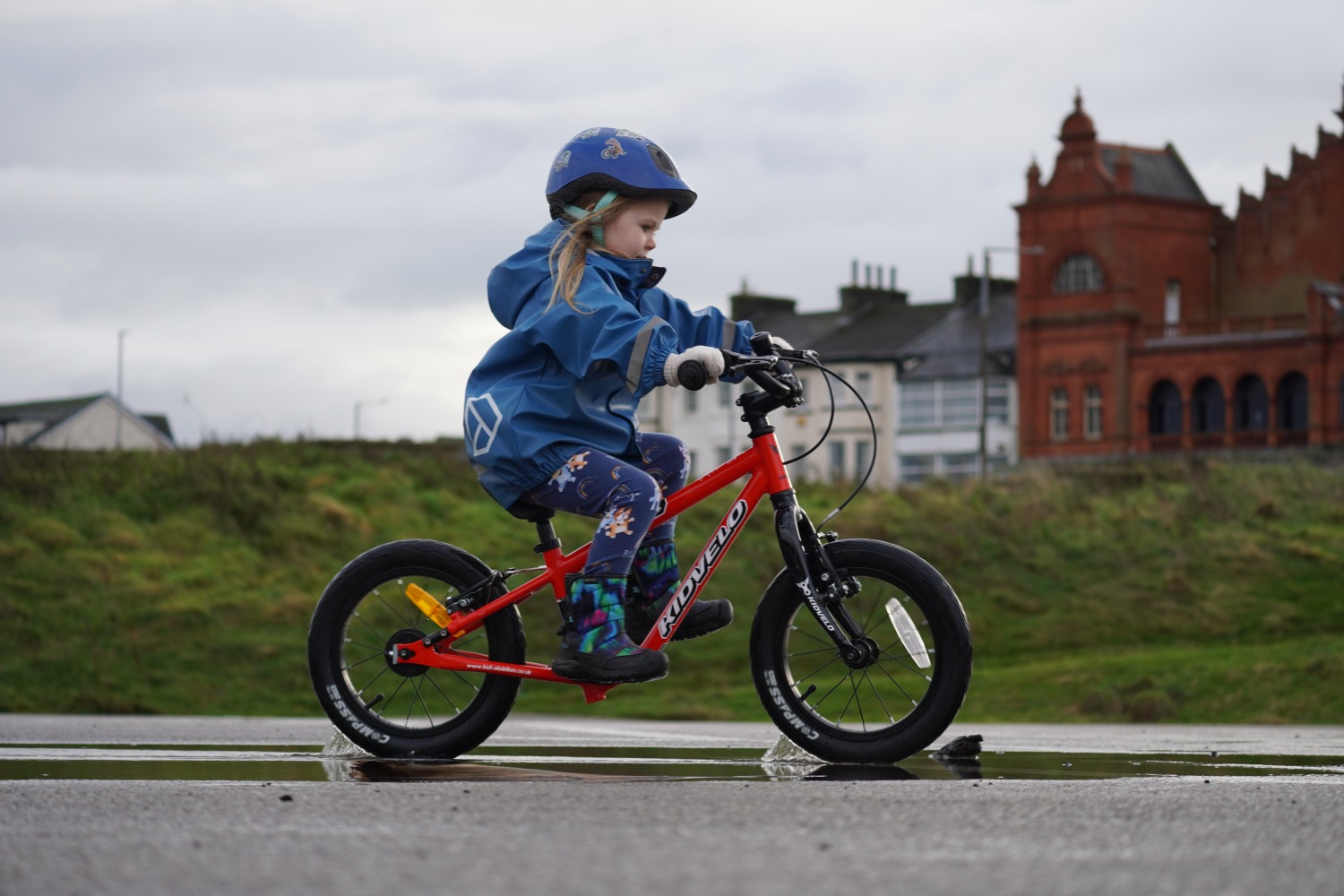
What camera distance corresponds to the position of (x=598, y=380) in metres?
5.90

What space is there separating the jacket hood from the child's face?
36mm

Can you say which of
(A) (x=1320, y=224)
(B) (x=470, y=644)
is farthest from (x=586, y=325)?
(A) (x=1320, y=224)

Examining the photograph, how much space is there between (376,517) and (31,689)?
6.60 meters

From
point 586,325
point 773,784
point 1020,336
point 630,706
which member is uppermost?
point 1020,336

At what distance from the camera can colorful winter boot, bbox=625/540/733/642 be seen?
604 cm

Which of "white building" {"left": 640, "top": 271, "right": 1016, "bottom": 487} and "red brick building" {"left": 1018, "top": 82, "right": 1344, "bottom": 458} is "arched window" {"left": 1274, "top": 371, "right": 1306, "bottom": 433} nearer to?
"red brick building" {"left": 1018, "top": 82, "right": 1344, "bottom": 458}

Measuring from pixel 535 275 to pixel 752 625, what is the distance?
131 centimetres

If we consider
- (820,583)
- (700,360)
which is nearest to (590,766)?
(820,583)

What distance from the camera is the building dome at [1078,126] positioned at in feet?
241

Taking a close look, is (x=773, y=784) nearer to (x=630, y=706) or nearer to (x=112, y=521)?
(x=630, y=706)

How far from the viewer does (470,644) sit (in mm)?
6258

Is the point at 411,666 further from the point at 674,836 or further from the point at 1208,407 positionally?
the point at 1208,407

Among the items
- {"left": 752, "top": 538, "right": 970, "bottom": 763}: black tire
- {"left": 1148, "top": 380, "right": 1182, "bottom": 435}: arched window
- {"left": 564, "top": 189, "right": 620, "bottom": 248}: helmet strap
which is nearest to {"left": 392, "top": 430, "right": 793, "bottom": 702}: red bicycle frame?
{"left": 752, "top": 538, "right": 970, "bottom": 763}: black tire

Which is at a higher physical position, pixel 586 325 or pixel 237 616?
pixel 586 325
